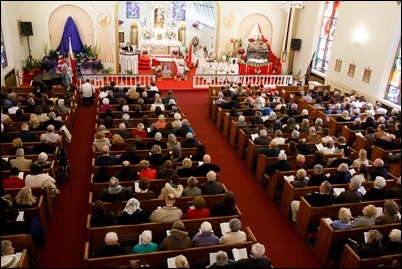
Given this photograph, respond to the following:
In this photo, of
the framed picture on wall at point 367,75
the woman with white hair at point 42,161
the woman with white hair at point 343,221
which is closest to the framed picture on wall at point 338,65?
the framed picture on wall at point 367,75

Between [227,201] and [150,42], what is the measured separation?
14257 mm

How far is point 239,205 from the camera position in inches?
280

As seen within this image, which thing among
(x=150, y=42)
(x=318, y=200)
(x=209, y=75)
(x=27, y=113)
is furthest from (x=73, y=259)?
(x=150, y=42)

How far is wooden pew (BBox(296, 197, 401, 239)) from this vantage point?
5898 millimetres

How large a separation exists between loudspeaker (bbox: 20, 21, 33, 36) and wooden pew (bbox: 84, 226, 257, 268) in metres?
12.3

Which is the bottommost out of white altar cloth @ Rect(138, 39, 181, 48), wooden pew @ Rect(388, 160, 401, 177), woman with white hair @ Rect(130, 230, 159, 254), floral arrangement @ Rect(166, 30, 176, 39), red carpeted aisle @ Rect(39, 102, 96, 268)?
red carpeted aisle @ Rect(39, 102, 96, 268)

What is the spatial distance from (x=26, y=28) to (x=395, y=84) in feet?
44.0

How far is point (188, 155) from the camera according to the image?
772cm

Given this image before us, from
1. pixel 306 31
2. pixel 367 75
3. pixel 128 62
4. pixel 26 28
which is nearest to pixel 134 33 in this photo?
pixel 128 62

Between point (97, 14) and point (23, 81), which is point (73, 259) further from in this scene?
point (97, 14)

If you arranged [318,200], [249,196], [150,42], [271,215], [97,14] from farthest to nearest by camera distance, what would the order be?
1. [150,42]
2. [97,14]
3. [249,196]
4. [271,215]
5. [318,200]

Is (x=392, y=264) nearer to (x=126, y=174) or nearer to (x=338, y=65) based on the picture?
(x=126, y=174)

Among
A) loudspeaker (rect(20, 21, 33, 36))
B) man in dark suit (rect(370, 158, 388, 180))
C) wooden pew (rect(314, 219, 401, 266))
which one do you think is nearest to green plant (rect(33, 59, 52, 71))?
loudspeaker (rect(20, 21, 33, 36))

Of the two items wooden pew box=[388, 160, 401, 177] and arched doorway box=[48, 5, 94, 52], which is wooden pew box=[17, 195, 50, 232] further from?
arched doorway box=[48, 5, 94, 52]
